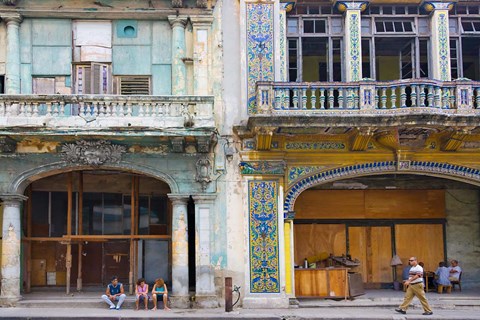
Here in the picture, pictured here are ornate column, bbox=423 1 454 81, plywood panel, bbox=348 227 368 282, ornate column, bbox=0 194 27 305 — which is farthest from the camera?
plywood panel, bbox=348 227 368 282

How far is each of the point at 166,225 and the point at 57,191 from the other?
2.92 metres

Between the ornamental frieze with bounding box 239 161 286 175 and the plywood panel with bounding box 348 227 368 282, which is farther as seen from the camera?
the plywood panel with bounding box 348 227 368 282

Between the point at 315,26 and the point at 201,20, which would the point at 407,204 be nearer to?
the point at 315,26

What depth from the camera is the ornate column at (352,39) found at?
16.5 metres

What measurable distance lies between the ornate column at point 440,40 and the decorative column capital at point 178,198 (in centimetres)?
666

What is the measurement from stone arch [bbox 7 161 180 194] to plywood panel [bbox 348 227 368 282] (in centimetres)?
570

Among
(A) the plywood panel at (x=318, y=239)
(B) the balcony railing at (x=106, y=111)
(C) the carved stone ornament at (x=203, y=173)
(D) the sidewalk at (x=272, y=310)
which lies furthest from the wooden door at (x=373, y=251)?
(B) the balcony railing at (x=106, y=111)

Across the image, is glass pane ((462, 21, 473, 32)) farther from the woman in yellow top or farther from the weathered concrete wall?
the woman in yellow top

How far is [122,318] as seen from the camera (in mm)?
14602

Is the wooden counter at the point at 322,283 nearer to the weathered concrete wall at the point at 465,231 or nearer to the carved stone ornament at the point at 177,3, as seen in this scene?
the weathered concrete wall at the point at 465,231

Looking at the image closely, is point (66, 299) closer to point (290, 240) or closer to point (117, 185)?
point (117, 185)

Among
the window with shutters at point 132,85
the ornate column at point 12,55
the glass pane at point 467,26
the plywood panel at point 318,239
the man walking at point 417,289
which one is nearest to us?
the man walking at point 417,289

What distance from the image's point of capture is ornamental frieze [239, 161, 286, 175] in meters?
16.2

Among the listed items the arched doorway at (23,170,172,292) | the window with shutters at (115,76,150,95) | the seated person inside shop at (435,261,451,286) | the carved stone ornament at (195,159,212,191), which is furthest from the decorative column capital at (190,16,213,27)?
the seated person inside shop at (435,261,451,286)
